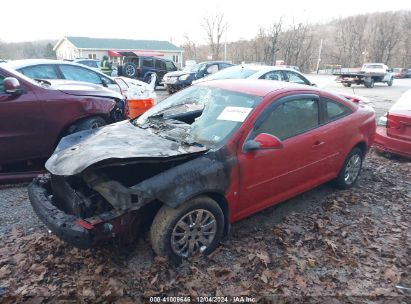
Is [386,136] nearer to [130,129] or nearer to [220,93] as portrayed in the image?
[220,93]

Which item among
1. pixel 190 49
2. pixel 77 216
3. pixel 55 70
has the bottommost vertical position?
pixel 77 216

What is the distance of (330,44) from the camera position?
78.9 metres

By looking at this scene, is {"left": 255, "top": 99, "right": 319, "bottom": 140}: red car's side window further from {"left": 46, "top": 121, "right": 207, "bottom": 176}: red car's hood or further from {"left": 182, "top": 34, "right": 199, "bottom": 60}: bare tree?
{"left": 182, "top": 34, "right": 199, "bottom": 60}: bare tree

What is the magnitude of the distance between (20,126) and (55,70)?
360 centimetres

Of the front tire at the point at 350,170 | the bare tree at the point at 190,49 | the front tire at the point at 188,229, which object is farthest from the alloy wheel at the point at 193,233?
the bare tree at the point at 190,49

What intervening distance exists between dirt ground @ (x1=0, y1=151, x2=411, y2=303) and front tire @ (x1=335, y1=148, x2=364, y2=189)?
756mm

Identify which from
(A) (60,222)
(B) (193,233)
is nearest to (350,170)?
(B) (193,233)

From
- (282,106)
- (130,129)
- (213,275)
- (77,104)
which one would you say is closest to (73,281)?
(213,275)

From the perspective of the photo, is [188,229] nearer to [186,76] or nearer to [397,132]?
[397,132]

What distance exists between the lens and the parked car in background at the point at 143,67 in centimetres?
1927

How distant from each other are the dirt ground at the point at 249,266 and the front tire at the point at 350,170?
0.76 m

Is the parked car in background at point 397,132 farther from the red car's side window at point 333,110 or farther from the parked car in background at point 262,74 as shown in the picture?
the parked car in background at point 262,74

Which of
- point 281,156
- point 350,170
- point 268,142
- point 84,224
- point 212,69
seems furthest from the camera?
point 212,69

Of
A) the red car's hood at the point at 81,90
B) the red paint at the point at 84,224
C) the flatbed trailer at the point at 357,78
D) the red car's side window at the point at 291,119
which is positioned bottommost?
the red paint at the point at 84,224
